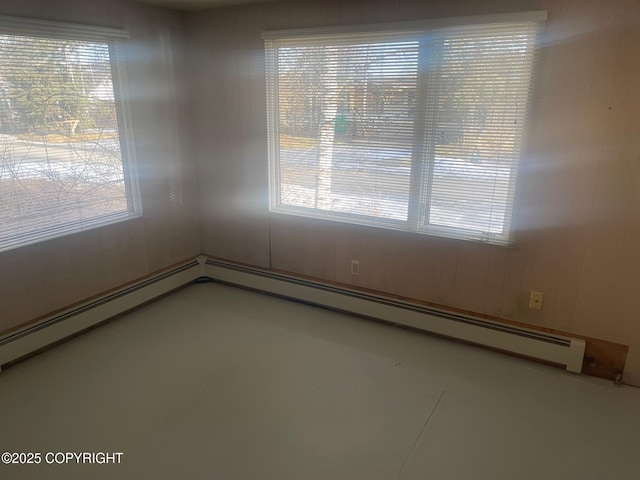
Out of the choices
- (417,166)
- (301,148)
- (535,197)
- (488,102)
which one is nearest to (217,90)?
(301,148)

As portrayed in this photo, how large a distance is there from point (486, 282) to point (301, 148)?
5.44ft

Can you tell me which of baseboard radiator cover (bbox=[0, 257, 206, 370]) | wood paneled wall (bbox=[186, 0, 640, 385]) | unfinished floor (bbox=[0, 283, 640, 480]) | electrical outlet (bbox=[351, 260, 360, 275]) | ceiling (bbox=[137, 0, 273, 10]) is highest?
ceiling (bbox=[137, 0, 273, 10])

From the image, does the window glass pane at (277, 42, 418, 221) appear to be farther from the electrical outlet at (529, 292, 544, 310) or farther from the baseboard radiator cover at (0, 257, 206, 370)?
the baseboard radiator cover at (0, 257, 206, 370)

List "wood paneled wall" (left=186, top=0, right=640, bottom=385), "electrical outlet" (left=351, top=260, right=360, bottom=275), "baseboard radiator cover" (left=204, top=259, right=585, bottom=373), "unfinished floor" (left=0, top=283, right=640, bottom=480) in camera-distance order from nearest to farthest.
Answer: "unfinished floor" (left=0, top=283, right=640, bottom=480) → "wood paneled wall" (left=186, top=0, right=640, bottom=385) → "baseboard radiator cover" (left=204, top=259, right=585, bottom=373) → "electrical outlet" (left=351, top=260, right=360, bottom=275)

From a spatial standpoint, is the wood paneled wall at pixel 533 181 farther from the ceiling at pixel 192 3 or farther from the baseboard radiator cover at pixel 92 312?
the baseboard radiator cover at pixel 92 312

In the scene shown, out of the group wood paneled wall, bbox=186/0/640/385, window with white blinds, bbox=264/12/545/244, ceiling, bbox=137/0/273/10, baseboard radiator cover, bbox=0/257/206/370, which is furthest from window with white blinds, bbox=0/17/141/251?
window with white blinds, bbox=264/12/545/244

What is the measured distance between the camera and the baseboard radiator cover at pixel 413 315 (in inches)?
110

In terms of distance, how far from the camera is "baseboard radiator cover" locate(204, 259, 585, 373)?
110 inches

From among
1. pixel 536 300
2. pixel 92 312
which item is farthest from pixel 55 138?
pixel 536 300

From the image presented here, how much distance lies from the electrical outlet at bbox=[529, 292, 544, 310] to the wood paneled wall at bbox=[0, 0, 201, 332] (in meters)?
2.84

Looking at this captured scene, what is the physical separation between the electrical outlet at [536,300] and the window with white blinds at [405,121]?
0.39 meters

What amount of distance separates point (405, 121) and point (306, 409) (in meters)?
1.90

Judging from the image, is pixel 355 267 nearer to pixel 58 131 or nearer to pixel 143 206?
pixel 143 206

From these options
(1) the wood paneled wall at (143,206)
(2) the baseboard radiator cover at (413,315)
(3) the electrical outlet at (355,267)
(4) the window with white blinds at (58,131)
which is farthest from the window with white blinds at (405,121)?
(4) the window with white blinds at (58,131)
